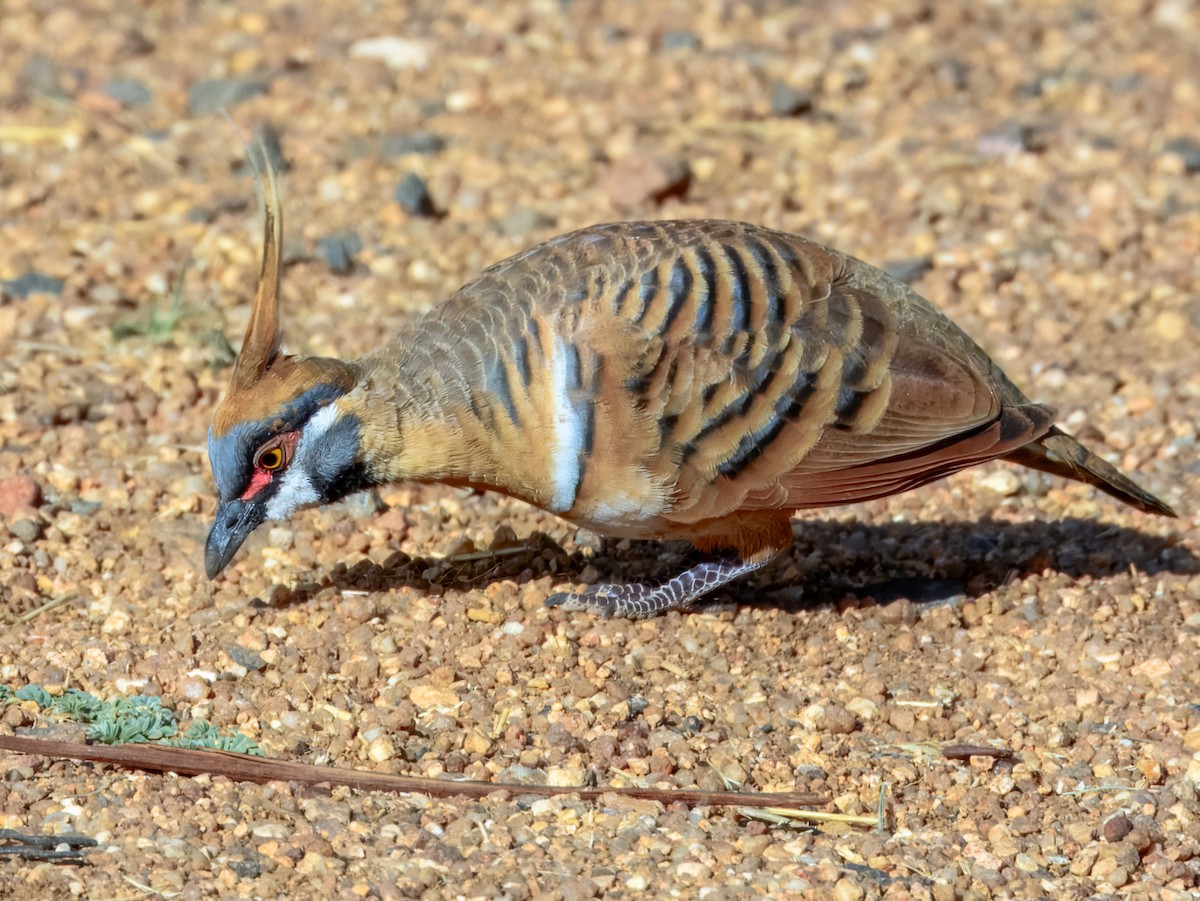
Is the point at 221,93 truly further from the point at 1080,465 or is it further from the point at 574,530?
the point at 1080,465

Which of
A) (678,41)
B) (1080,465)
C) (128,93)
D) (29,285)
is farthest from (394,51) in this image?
(1080,465)

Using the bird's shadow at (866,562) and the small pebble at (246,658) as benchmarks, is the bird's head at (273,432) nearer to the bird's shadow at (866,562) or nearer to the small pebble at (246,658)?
the small pebble at (246,658)

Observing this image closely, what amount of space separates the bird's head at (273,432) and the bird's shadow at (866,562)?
460 millimetres

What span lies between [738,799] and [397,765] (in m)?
1.02

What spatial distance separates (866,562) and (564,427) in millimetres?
1595

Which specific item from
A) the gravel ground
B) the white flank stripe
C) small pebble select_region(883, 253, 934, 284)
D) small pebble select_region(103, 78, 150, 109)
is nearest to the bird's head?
the gravel ground

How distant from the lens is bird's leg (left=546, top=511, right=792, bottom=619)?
549 cm

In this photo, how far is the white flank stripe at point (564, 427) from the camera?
5023 millimetres

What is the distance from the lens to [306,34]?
9.34 metres

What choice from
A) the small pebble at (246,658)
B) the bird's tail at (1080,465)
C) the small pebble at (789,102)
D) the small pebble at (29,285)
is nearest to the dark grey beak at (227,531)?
the small pebble at (246,658)

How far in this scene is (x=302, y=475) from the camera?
5137mm

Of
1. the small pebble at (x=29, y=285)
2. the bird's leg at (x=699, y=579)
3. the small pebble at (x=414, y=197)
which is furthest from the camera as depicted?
the small pebble at (x=414, y=197)

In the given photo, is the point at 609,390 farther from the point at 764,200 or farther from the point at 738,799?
the point at 764,200

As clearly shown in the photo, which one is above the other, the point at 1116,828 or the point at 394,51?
the point at 394,51
